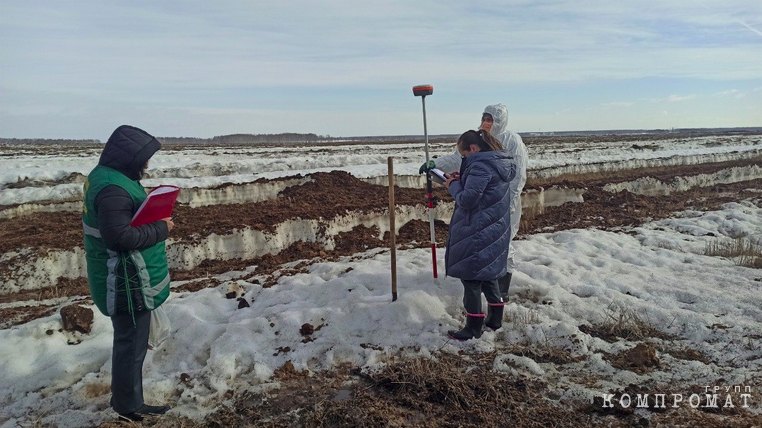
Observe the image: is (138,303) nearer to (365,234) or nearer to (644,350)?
(644,350)

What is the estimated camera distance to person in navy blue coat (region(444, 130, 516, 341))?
3.95 m

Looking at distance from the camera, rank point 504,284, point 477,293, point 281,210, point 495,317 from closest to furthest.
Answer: point 477,293 → point 495,317 → point 504,284 → point 281,210

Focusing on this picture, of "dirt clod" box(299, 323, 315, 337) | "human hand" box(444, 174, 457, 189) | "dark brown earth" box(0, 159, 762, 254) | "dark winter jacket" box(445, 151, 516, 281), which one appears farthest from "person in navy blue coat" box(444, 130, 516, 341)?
"dark brown earth" box(0, 159, 762, 254)

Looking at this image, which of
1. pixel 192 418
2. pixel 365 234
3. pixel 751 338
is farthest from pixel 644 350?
pixel 365 234

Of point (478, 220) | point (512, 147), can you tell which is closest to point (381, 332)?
point (478, 220)

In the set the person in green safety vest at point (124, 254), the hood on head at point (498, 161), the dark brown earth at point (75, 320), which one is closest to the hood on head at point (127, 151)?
the person in green safety vest at point (124, 254)

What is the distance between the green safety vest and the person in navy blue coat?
2411 millimetres

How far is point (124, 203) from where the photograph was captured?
110 inches

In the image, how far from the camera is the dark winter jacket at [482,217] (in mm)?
3934

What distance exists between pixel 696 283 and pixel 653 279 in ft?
1.40

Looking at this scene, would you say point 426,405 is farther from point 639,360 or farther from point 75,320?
point 75,320

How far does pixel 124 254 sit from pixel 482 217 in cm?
269

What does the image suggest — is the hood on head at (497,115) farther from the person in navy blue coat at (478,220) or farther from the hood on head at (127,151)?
the hood on head at (127,151)

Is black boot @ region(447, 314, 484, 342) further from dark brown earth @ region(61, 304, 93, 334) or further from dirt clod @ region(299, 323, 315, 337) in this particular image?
dark brown earth @ region(61, 304, 93, 334)
